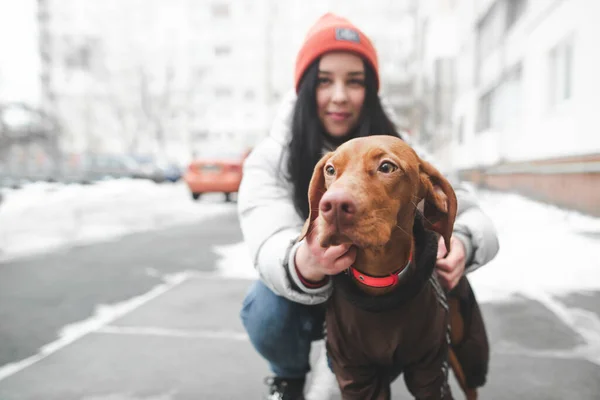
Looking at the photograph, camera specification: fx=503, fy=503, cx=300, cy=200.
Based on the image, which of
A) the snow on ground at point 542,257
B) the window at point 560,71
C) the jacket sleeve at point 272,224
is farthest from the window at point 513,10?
the jacket sleeve at point 272,224

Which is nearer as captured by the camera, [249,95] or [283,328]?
[283,328]

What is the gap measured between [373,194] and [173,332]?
2407mm

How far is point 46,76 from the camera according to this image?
148ft

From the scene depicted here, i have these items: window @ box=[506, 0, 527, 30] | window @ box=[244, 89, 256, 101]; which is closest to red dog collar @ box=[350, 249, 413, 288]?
window @ box=[506, 0, 527, 30]

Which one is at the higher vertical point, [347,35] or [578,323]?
[347,35]

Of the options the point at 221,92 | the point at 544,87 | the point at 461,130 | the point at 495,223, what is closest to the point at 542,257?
the point at 495,223

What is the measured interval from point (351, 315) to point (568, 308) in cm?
280

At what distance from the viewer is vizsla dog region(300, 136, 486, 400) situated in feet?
4.33

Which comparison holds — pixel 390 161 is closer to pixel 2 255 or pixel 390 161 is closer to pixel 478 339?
pixel 478 339

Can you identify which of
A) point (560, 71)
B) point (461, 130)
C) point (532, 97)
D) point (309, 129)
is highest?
point (560, 71)

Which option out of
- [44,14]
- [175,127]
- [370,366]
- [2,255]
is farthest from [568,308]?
[44,14]

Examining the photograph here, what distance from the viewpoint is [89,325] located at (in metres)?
3.41

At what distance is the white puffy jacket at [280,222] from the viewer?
183 centimetres

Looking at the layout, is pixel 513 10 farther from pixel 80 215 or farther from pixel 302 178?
pixel 302 178
